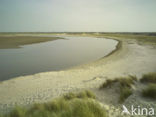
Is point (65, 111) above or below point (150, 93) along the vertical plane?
below

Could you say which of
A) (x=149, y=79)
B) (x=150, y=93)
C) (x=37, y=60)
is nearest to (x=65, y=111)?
(x=150, y=93)

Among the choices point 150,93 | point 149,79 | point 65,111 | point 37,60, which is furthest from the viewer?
point 37,60

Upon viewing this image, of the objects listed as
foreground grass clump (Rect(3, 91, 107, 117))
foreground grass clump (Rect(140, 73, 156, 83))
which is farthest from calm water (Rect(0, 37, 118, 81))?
foreground grass clump (Rect(140, 73, 156, 83))

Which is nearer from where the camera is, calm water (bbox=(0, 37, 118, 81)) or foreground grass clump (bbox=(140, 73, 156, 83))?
foreground grass clump (bbox=(140, 73, 156, 83))

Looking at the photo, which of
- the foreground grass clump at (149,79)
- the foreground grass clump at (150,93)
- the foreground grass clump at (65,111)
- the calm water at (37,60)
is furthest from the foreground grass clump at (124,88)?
the calm water at (37,60)

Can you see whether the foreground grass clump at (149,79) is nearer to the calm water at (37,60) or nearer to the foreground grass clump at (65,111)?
the foreground grass clump at (65,111)

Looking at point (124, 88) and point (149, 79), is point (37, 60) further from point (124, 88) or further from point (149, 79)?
point (149, 79)

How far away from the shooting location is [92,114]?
2289 millimetres

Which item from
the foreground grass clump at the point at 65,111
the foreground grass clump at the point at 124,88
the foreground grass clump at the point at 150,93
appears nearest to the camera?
the foreground grass clump at the point at 65,111

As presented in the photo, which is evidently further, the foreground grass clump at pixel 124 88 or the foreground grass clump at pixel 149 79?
the foreground grass clump at pixel 149 79

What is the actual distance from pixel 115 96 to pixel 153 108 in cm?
124

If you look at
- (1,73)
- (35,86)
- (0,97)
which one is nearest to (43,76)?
(35,86)

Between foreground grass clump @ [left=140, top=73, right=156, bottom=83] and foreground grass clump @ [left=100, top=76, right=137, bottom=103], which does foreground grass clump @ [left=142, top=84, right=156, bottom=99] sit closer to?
foreground grass clump @ [left=100, top=76, right=137, bottom=103]

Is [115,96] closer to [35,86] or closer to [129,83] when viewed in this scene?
[129,83]
